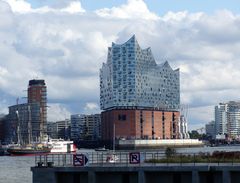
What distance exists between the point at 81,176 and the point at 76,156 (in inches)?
72.4

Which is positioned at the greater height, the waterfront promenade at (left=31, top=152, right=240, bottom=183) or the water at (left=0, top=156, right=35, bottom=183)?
the waterfront promenade at (left=31, top=152, right=240, bottom=183)

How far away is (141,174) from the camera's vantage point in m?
49.0

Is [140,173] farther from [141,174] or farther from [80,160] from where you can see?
[80,160]

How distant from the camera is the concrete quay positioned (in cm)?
4778

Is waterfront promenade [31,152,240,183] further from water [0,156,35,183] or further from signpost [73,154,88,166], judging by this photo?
water [0,156,35,183]

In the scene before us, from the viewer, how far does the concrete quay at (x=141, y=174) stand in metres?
47.8

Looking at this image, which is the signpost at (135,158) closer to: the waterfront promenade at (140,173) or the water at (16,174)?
the waterfront promenade at (140,173)

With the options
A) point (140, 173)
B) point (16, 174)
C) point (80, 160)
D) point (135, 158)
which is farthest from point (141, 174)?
point (16, 174)

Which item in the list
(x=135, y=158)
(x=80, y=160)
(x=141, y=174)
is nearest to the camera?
(x=141, y=174)

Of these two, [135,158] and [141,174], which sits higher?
[135,158]

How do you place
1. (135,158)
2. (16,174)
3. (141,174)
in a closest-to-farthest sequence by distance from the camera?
(141,174)
(135,158)
(16,174)

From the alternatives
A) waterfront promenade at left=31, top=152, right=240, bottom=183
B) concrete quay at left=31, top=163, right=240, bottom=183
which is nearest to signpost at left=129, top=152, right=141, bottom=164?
waterfront promenade at left=31, top=152, right=240, bottom=183

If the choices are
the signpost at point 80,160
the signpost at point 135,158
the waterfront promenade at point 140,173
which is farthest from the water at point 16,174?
the signpost at point 135,158

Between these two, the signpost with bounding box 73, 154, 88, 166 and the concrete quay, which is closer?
the concrete quay
